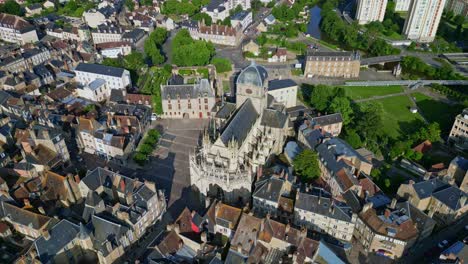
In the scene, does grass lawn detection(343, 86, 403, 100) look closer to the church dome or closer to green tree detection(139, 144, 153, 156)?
the church dome

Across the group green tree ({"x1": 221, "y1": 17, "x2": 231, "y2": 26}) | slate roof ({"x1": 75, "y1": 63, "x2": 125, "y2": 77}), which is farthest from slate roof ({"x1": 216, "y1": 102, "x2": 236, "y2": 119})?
green tree ({"x1": 221, "y1": 17, "x2": 231, "y2": 26})

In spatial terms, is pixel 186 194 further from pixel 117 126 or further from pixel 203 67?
pixel 203 67

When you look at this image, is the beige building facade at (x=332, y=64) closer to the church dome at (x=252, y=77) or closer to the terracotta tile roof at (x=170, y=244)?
the church dome at (x=252, y=77)

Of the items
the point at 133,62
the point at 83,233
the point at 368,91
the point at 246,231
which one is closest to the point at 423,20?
the point at 368,91

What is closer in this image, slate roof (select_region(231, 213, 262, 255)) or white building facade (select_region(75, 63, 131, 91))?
slate roof (select_region(231, 213, 262, 255))

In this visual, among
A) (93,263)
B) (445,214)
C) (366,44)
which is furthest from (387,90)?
(93,263)

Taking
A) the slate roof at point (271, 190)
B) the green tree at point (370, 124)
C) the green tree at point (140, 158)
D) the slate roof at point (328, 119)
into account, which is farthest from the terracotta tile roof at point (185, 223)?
the green tree at point (370, 124)
